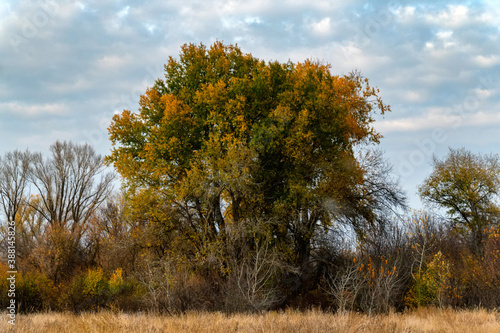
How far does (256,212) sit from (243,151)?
12.3ft

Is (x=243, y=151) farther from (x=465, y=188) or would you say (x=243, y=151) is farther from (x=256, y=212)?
(x=465, y=188)

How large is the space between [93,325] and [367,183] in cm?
1709

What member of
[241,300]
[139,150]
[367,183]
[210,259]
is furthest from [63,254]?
[367,183]

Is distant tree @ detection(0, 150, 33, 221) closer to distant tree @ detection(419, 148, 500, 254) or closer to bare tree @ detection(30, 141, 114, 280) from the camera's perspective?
bare tree @ detection(30, 141, 114, 280)

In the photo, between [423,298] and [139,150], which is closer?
[423,298]

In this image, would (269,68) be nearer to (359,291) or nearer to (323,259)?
(323,259)

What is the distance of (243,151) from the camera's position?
62.8 feet

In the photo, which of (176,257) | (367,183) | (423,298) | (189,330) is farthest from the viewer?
(367,183)

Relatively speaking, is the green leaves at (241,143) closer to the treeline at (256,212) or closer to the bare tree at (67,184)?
the treeline at (256,212)

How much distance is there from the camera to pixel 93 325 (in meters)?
10.2

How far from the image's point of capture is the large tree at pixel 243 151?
66.9ft

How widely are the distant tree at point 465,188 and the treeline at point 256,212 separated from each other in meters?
15.7

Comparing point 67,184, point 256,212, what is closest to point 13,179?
point 67,184

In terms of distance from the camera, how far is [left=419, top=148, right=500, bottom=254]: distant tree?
127 feet
